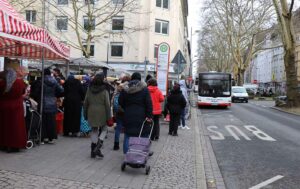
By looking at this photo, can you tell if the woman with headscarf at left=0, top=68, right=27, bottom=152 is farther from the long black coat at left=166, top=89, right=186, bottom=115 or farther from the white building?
the white building

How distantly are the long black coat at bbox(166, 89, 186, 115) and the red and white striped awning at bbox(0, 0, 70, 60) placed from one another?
3.76 metres

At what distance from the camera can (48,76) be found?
9781mm

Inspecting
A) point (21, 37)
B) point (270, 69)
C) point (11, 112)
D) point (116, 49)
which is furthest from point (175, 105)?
point (270, 69)

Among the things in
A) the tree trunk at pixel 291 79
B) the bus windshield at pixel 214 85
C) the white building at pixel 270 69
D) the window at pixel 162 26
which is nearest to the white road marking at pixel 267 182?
the bus windshield at pixel 214 85

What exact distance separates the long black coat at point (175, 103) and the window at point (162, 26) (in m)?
36.7

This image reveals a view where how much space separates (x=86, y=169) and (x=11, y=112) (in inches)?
80.7

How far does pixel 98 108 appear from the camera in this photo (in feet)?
26.9

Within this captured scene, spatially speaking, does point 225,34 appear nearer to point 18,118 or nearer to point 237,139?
point 237,139

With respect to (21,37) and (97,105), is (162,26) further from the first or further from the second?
(21,37)

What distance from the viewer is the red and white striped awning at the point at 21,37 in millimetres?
5922

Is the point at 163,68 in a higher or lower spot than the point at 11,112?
higher

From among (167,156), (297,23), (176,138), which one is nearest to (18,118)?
(167,156)

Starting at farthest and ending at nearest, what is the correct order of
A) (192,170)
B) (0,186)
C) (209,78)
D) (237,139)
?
(209,78), (237,139), (192,170), (0,186)

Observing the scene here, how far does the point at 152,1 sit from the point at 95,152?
4197 cm
